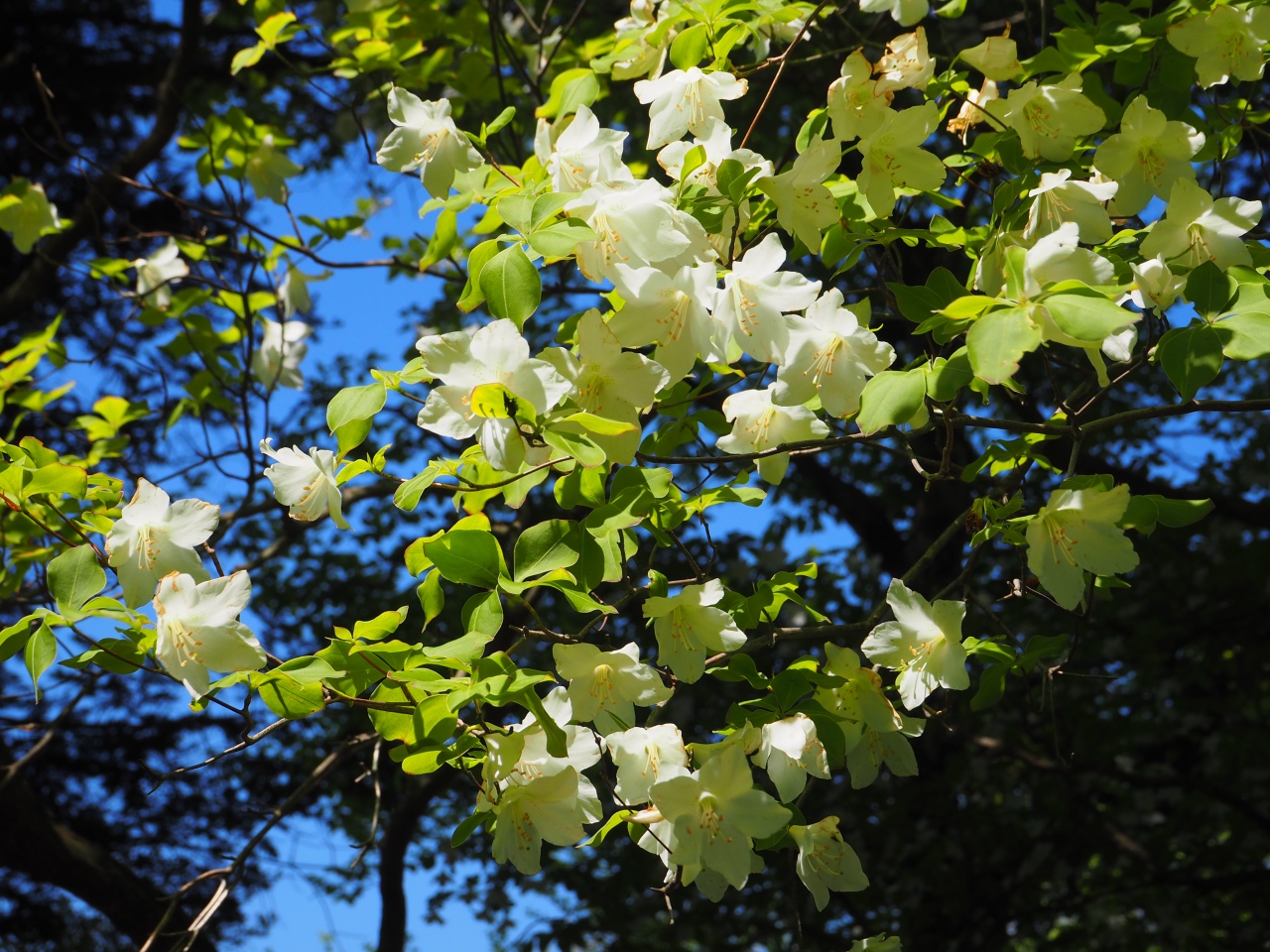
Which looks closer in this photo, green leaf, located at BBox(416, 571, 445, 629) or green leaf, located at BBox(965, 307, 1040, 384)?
green leaf, located at BBox(965, 307, 1040, 384)

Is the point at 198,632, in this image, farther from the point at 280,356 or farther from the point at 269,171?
the point at 269,171

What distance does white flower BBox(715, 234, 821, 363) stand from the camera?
139cm

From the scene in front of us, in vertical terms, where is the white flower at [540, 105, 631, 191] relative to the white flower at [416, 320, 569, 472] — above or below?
above

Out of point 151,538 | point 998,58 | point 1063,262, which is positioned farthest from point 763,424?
point 151,538

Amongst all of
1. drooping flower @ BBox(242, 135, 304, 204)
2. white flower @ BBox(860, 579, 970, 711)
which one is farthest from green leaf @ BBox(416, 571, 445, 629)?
drooping flower @ BBox(242, 135, 304, 204)

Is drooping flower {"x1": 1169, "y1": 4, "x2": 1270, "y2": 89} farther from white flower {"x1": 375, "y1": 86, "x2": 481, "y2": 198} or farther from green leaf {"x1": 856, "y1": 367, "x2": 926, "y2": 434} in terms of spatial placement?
white flower {"x1": 375, "y1": 86, "x2": 481, "y2": 198}

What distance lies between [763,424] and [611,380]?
0.41 meters

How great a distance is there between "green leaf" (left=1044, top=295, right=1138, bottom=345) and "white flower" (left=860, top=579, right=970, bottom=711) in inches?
20.9

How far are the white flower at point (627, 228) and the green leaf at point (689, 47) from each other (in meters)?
0.53

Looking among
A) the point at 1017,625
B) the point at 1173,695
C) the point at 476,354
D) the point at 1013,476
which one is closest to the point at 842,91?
the point at 1013,476

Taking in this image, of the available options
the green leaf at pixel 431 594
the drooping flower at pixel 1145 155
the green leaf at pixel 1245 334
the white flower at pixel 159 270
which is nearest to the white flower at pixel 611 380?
the green leaf at pixel 431 594

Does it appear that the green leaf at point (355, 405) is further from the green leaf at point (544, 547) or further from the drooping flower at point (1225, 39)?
the drooping flower at point (1225, 39)

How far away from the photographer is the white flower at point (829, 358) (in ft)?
4.68

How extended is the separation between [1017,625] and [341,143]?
4485mm
